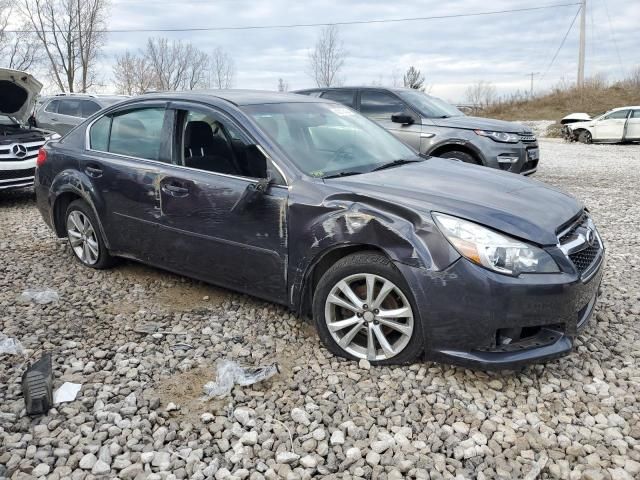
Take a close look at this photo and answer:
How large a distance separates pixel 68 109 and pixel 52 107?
0.65 meters

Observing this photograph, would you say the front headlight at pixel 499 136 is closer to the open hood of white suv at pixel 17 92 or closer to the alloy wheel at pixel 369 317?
the alloy wheel at pixel 369 317

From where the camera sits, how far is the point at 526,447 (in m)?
2.60

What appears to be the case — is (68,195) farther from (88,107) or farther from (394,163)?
(88,107)

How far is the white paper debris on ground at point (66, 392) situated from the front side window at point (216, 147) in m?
1.63

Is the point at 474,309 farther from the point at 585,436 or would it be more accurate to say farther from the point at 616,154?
the point at 616,154

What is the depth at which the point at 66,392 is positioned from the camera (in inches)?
121

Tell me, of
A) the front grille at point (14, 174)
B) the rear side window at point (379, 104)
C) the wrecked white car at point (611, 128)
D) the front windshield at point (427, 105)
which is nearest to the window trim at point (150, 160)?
the front grille at point (14, 174)

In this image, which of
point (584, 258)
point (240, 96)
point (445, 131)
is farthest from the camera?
point (445, 131)

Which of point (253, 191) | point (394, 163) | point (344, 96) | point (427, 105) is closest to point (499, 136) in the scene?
point (427, 105)

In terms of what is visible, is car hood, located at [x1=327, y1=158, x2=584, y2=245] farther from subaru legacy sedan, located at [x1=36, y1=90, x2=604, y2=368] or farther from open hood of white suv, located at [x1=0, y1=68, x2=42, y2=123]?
open hood of white suv, located at [x1=0, y1=68, x2=42, y2=123]

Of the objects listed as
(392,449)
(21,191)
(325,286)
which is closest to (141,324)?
(325,286)

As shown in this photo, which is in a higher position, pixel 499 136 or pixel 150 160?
pixel 499 136

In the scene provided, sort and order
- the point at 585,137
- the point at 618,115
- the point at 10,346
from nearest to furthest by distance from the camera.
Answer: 1. the point at 10,346
2. the point at 618,115
3. the point at 585,137

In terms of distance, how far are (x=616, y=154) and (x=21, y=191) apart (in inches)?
651
